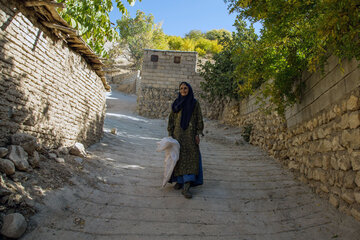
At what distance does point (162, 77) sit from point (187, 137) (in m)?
10.4

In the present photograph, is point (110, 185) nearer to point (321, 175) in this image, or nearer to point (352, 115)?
point (321, 175)

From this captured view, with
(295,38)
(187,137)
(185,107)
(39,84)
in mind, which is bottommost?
(187,137)

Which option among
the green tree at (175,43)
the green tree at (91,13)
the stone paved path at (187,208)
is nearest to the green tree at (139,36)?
the green tree at (175,43)

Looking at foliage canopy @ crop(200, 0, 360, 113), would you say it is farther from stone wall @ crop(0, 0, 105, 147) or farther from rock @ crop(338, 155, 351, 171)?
stone wall @ crop(0, 0, 105, 147)

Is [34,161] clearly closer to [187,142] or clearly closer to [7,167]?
[7,167]

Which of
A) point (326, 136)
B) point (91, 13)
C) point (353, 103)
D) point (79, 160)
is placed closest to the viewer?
point (353, 103)

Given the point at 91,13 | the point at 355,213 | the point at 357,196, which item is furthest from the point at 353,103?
the point at 91,13

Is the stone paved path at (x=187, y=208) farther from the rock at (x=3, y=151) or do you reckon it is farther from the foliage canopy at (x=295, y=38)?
the foliage canopy at (x=295, y=38)

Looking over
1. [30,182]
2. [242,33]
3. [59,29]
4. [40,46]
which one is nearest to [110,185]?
[30,182]

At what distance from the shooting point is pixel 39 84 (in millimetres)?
3617

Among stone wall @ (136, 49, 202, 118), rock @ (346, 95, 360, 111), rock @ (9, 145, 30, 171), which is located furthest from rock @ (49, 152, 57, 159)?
stone wall @ (136, 49, 202, 118)

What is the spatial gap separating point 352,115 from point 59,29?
4.13 metres

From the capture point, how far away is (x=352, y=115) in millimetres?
2707

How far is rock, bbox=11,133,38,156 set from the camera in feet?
10.1
